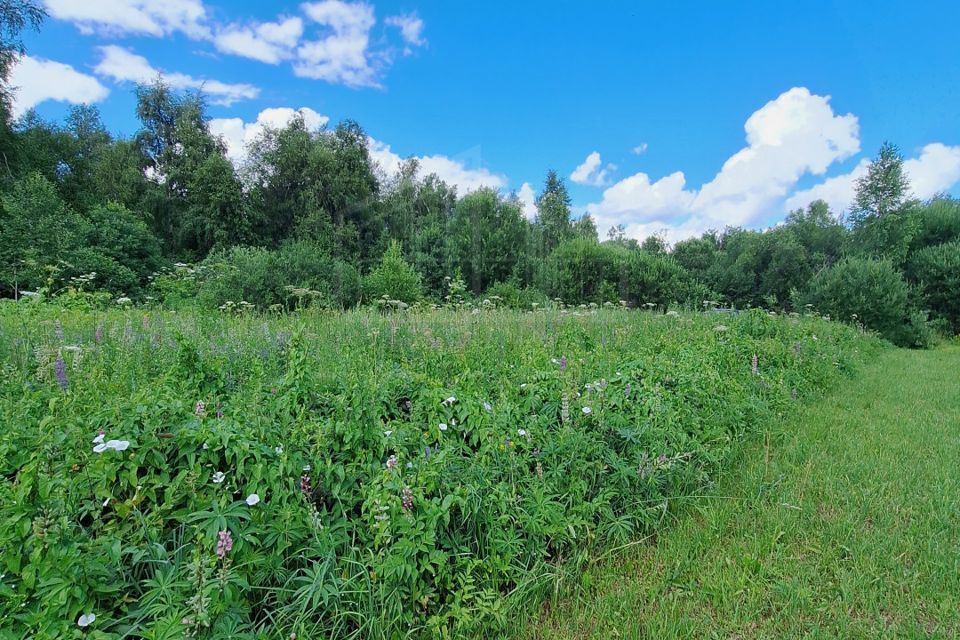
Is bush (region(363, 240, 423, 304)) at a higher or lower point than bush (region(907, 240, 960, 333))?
lower

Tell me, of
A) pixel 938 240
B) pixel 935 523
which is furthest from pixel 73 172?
pixel 938 240

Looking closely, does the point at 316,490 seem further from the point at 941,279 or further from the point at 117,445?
the point at 941,279

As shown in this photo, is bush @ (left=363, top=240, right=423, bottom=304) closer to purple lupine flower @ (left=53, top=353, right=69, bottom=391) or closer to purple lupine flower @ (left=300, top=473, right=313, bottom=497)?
purple lupine flower @ (left=53, top=353, right=69, bottom=391)

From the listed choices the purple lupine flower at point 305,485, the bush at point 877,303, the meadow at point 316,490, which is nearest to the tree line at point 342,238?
the bush at point 877,303

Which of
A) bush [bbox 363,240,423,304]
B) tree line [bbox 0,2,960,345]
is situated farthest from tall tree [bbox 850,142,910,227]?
bush [bbox 363,240,423,304]

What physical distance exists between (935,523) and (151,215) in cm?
2391

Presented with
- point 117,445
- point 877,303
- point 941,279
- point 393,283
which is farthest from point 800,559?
point 941,279

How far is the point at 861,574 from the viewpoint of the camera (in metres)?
1.75

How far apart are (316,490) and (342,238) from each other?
803 inches

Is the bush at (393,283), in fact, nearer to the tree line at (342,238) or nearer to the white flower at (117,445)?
the tree line at (342,238)

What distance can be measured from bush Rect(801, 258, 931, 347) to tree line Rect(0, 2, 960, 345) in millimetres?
40

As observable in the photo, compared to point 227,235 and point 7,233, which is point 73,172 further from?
point 7,233

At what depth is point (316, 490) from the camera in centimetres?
166

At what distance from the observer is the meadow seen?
3.84 feet
